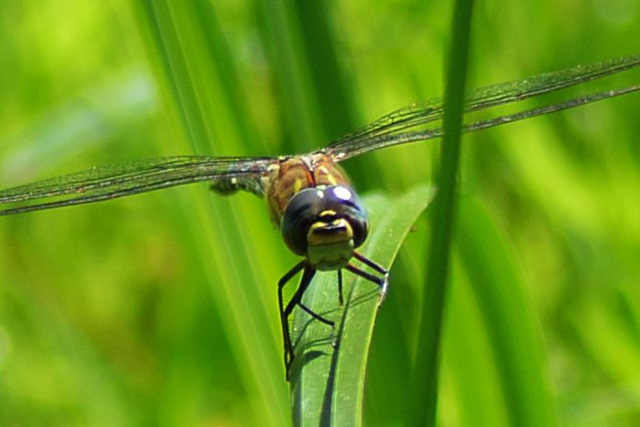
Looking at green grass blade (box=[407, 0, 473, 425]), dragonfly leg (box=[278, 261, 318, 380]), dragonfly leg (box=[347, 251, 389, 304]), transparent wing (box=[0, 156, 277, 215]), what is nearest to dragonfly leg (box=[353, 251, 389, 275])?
dragonfly leg (box=[347, 251, 389, 304])

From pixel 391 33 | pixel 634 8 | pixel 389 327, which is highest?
pixel 391 33

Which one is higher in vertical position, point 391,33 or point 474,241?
point 391,33

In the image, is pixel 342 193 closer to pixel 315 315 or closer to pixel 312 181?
pixel 312 181

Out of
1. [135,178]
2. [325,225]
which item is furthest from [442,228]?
[135,178]

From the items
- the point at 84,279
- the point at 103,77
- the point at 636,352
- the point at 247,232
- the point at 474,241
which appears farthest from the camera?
the point at 103,77

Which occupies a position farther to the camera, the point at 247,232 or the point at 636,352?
the point at 636,352

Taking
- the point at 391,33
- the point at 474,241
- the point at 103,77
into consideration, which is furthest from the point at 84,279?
A: the point at 474,241

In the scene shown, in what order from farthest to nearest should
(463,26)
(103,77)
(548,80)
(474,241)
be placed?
1. (103,77)
2. (548,80)
3. (474,241)
4. (463,26)

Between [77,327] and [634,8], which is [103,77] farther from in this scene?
[634,8]
